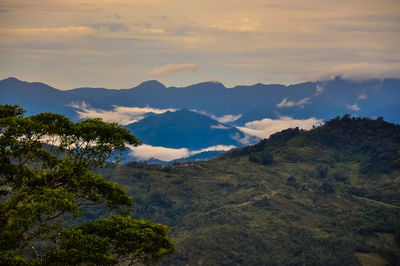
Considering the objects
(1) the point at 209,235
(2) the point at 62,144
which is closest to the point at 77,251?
(2) the point at 62,144

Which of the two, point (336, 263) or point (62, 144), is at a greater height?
point (62, 144)

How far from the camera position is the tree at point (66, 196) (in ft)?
93.2

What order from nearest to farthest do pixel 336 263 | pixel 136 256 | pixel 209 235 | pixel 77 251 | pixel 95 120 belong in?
1. pixel 77 251
2. pixel 136 256
3. pixel 95 120
4. pixel 336 263
5. pixel 209 235

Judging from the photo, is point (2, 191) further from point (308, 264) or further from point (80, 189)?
point (308, 264)

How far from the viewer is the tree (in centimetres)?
2841

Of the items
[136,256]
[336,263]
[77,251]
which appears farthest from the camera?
[336,263]

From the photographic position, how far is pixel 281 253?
616 ft

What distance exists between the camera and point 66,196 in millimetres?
29578

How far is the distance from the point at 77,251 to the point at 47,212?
284cm

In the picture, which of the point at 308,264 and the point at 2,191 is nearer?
the point at 2,191

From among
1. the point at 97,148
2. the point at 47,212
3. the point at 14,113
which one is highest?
the point at 14,113

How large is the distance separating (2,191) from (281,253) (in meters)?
165

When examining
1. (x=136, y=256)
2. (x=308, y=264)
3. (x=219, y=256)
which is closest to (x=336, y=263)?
(x=308, y=264)

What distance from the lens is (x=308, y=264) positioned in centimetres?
17950
